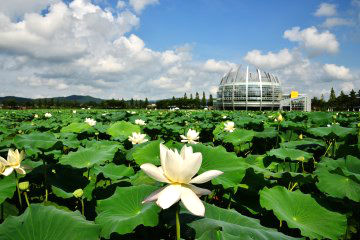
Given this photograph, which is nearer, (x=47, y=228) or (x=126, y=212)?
(x=47, y=228)

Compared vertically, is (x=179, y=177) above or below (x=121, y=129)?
above

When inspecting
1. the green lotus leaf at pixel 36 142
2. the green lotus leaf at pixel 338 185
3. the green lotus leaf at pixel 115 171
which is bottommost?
the green lotus leaf at pixel 338 185

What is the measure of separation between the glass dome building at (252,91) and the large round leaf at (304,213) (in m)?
53.7

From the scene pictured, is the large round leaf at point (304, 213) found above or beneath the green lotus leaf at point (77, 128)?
beneath

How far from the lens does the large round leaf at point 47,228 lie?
3.15 ft

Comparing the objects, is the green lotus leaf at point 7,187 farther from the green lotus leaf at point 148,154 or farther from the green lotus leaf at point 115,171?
the green lotus leaf at point 148,154

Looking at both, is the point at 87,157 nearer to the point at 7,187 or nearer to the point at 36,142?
the point at 36,142

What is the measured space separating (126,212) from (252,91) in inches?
2172

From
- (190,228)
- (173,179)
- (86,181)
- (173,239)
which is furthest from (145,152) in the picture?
(173,179)

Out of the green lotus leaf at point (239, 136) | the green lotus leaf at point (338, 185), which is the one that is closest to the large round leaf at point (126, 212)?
the green lotus leaf at point (338, 185)

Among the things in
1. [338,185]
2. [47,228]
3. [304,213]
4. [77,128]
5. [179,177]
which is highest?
[179,177]

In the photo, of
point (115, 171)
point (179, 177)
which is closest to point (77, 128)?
point (115, 171)

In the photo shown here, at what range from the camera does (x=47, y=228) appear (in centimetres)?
99

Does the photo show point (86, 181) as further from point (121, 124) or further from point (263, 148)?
point (263, 148)
